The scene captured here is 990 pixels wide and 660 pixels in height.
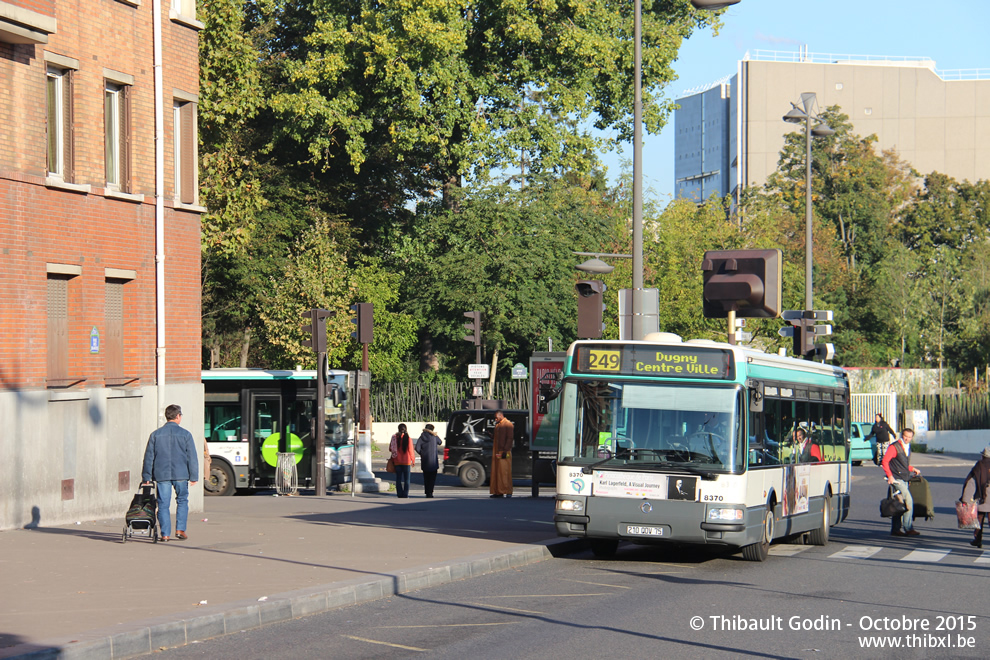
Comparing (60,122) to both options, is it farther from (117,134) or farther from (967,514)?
(967,514)

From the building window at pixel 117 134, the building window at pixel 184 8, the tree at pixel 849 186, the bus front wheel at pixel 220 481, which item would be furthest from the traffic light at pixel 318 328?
the tree at pixel 849 186

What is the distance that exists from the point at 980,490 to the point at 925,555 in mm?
2189

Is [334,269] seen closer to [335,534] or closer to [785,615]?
[335,534]

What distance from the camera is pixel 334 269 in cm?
4203

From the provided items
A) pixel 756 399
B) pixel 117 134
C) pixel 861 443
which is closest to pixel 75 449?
pixel 117 134

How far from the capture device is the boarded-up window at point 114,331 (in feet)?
65.0

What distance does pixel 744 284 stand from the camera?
61.8 feet

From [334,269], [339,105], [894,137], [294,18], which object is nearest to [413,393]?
[334,269]

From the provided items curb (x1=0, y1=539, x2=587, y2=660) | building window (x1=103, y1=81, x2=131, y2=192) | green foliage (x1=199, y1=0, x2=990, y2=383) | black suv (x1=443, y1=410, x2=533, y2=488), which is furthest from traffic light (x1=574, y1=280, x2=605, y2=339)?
green foliage (x1=199, y1=0, x2=990, y2=383)

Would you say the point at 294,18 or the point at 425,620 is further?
the point at 294,18

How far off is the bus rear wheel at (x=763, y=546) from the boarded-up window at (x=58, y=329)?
10.4 meters

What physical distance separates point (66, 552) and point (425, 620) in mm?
5867

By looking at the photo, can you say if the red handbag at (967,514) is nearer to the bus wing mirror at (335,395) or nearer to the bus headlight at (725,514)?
the bus headlight at (725,514)

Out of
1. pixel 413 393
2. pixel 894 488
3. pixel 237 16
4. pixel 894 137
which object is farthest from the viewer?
pixel 894 137
